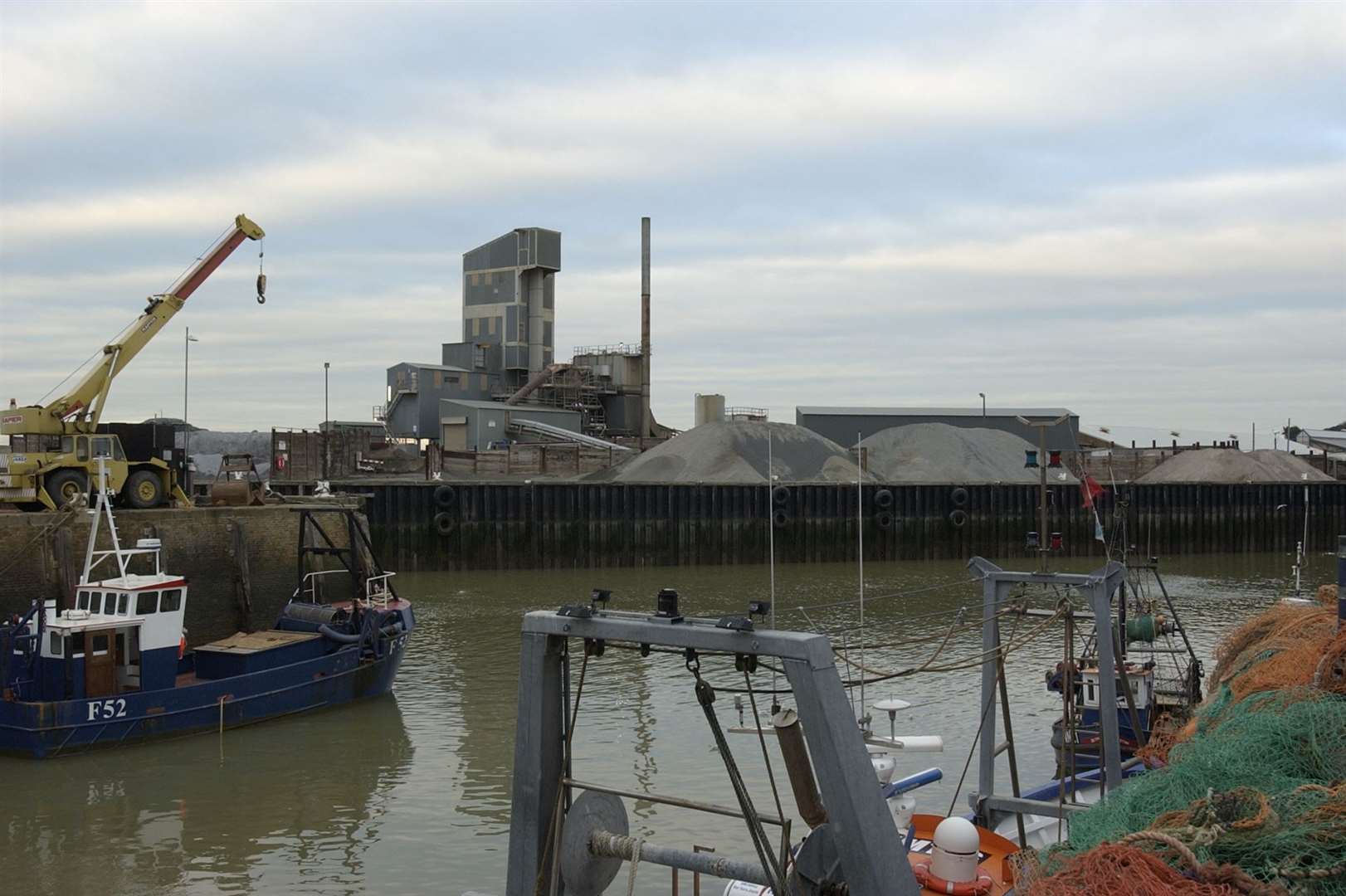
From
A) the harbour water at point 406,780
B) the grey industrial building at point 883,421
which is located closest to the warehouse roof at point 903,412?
the grey industrial building at point 883,421

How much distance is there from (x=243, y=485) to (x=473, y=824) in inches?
796

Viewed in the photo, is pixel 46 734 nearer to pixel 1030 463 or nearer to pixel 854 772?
pixel 1030 463

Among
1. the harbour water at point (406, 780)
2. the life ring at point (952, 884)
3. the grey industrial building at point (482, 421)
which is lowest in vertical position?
the harbour water at point (406, 780)

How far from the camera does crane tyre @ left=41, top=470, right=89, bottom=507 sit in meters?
30.9

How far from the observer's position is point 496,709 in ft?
79.2

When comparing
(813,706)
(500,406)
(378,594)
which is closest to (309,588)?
(378,594)

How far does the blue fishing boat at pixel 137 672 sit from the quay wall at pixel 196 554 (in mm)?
4834

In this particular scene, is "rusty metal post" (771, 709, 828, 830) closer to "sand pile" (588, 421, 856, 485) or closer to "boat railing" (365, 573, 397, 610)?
"boat railing" (365, 573, 397, 610)

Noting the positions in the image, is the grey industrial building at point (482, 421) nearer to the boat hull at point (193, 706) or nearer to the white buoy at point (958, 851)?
the boat hull at point (193, 706)

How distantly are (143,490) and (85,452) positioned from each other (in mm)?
2270

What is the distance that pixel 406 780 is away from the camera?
1944cm

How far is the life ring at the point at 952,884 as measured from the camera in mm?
10383

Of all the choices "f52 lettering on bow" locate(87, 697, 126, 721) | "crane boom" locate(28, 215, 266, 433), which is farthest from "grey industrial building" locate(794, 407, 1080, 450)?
"f52 lettering on bow" locate(87, 697, 126, 721)

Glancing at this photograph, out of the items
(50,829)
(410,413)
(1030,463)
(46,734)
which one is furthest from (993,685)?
(410,413)
